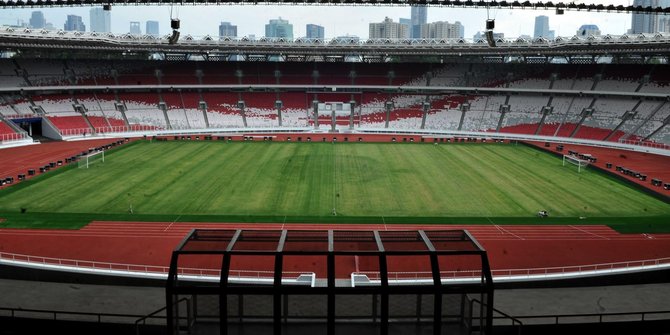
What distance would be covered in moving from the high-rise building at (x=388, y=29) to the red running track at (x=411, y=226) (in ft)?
440

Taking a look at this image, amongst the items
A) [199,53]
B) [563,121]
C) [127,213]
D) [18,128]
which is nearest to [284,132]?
[199,53]

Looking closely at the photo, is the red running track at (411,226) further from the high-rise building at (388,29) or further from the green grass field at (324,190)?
the high-rise building at (388,29)

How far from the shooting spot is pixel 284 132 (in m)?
73.6

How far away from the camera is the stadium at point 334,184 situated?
11359mm

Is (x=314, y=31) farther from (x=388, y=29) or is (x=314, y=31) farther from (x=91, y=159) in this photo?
(x=91, y=159)

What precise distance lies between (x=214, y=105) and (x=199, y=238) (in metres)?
68.6

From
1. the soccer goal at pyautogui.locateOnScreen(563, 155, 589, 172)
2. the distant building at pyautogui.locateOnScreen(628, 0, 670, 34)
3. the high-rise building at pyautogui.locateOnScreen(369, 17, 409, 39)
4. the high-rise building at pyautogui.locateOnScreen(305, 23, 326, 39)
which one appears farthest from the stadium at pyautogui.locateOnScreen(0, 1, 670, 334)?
the high-rise building at pyautogui.locateOnScreen(305, 23, 326, 39)

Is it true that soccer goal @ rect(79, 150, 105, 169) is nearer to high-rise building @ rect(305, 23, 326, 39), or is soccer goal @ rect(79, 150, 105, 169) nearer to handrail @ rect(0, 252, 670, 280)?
handrail @ rect(0, 252, 670, 280)

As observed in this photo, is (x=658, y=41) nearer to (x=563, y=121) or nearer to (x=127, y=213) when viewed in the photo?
(x=563, y=121)

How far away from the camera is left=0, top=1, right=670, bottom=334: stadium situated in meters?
11.4

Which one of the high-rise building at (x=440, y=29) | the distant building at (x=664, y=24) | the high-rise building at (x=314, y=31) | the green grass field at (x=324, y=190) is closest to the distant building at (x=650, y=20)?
the distant building at (x=664, y=24)

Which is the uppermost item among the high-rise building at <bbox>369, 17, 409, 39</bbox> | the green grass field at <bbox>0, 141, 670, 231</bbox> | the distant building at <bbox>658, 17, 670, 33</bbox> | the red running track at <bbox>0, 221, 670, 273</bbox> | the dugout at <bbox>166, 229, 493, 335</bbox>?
the high-rise building at <bbox>369, 17, 409, 39</bbox>

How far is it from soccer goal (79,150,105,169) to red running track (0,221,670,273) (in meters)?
19.6

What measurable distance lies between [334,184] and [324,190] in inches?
88.5
